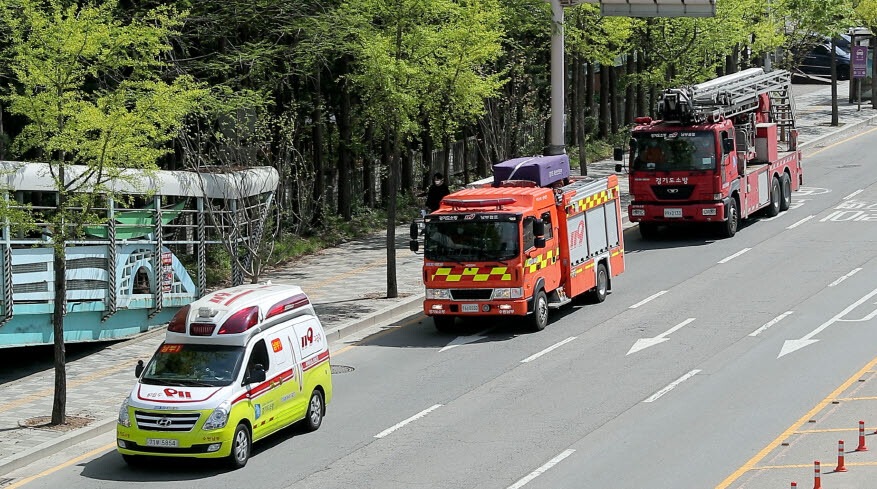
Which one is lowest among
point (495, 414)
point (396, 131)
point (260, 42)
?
point (495, 414)

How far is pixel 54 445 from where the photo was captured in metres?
19.4

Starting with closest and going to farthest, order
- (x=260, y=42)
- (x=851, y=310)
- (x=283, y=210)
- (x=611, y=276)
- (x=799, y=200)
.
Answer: (x=851, y=310)
(x=611, y=276)
(x=260, y=42)
(x=283, y=210)
(x=799, y=200)

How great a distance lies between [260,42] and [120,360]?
33.7ft

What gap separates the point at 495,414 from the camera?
67.0 ft

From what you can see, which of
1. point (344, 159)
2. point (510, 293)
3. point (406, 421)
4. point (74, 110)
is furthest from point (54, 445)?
point (344, 159)

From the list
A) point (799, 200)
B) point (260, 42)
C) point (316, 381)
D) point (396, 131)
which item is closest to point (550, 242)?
point (396, 131)

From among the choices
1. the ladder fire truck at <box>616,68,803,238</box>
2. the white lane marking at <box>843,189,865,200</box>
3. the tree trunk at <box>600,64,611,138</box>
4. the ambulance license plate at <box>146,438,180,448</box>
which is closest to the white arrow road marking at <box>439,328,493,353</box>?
the ambulance license plate at <box>146,438,180,448</box>

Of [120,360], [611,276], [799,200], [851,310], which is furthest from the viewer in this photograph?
[799,200]

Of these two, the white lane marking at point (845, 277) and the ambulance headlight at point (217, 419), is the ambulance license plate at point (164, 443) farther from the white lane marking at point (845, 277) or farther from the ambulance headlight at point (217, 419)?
the white lane marking at point (845, 277)

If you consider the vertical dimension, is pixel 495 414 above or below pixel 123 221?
below

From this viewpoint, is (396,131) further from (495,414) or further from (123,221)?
(495,414)

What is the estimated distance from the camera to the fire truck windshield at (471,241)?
83.1 feet

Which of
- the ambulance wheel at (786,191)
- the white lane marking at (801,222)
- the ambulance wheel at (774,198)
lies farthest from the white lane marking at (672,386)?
the ambulance wheel at (786,191)

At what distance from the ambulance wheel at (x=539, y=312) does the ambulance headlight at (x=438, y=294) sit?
5.33ft
